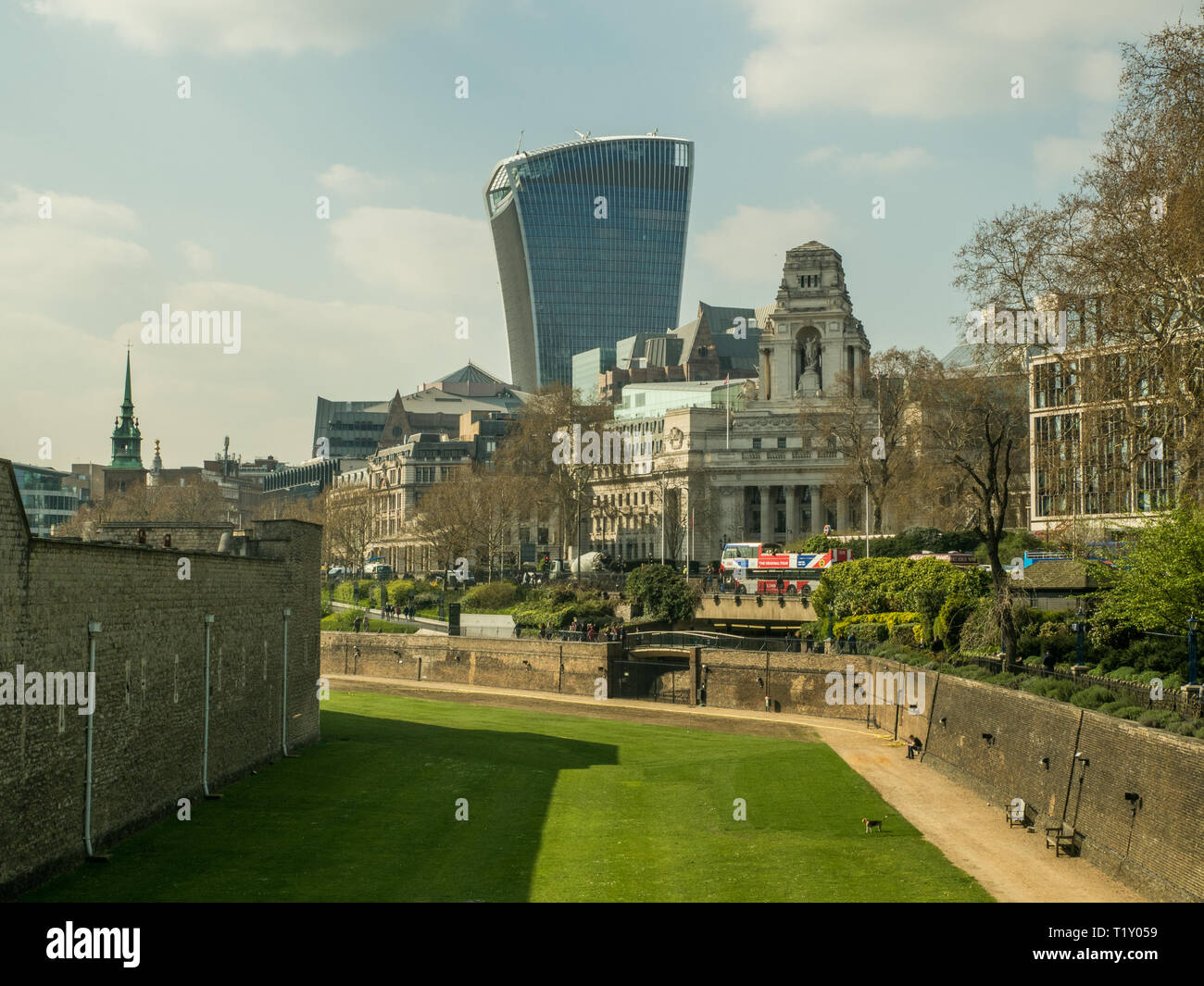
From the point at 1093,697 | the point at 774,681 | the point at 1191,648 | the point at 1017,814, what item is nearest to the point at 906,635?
the point at 774,681

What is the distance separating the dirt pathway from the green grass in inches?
34.3

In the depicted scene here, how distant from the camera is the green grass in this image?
85.6ft

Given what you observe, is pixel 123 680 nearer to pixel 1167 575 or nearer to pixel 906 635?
pixel 1167 575

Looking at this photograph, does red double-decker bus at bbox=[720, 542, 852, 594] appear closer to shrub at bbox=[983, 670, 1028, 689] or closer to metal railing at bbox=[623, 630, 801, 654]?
metal railing at bbox=[623, 630, 801, 654]

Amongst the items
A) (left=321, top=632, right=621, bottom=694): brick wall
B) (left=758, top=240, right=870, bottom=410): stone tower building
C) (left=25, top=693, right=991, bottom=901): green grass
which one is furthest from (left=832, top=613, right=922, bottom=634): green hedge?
(left=758, top=240, right=870, bottom=410): stone tower building

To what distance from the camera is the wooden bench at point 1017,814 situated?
34.5 metres

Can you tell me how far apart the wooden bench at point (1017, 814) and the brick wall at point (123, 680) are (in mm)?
20719

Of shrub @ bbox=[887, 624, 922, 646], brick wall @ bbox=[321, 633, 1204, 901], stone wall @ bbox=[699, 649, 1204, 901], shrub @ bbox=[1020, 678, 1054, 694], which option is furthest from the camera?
shrub @ bbox=[887, 624, 922, 646]

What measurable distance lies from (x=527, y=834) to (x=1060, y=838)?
1240 cm

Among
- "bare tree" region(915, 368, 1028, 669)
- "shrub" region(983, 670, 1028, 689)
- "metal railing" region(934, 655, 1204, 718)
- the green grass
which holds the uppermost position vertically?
"bare tree" region(915, 368, 1028, 669)

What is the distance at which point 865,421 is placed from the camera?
122 meters

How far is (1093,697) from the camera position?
32375 millimetres
